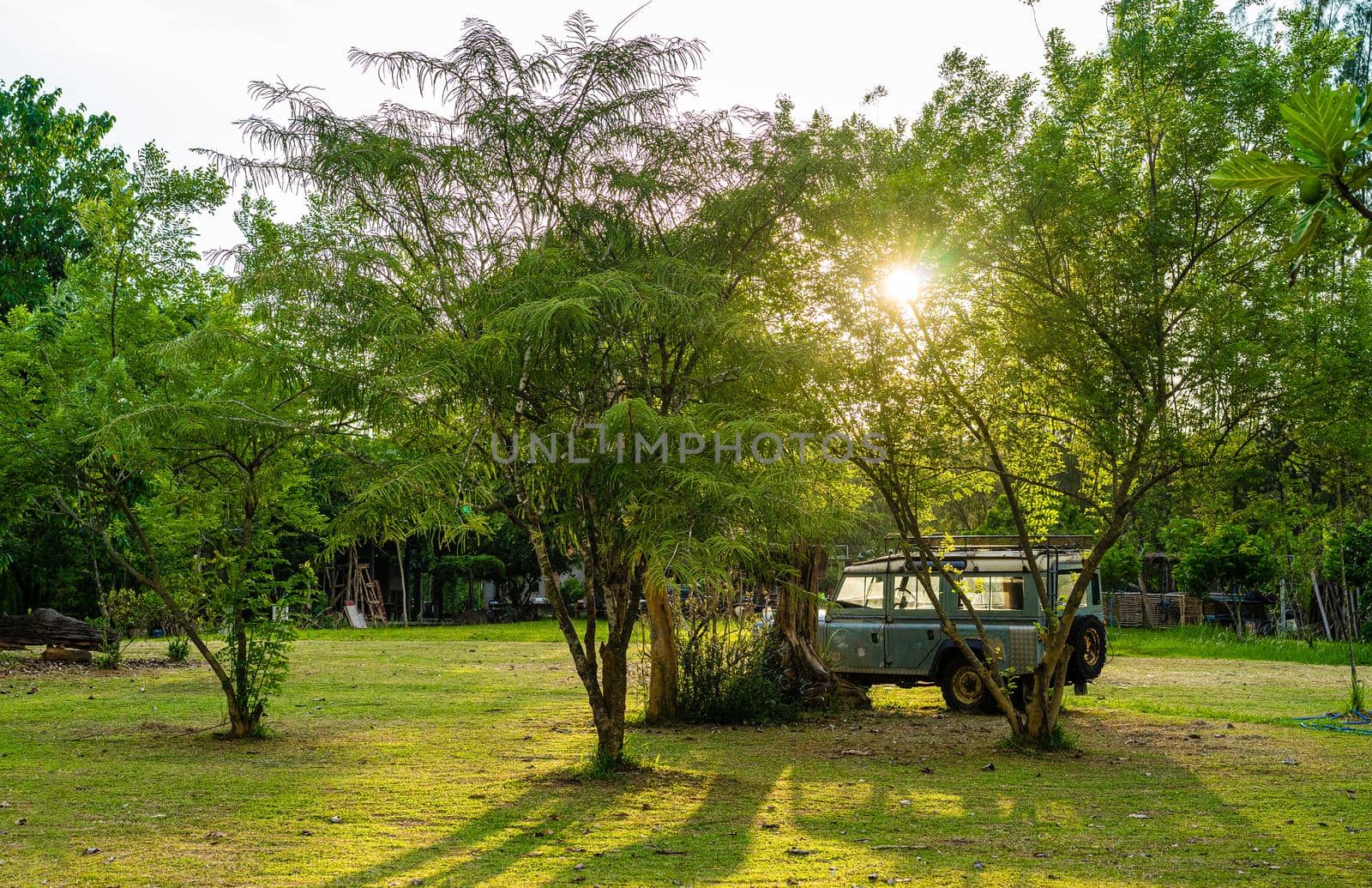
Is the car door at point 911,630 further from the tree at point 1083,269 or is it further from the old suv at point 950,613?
the tree at point 1083,269

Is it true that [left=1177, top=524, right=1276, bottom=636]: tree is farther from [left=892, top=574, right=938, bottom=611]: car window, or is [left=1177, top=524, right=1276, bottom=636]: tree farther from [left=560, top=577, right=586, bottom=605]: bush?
[left=560, top=577, right=586, bottom=605]: bush

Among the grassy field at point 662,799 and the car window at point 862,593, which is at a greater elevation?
the car window at point 862,593

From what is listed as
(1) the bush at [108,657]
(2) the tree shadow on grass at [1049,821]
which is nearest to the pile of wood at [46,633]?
(1) the bush at [108,657]

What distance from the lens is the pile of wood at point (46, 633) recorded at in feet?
68.1

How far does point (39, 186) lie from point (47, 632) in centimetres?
1027

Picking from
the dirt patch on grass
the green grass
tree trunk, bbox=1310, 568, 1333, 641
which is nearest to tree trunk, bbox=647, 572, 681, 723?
the dirt patch on grass

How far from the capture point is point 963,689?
14258 millimetres

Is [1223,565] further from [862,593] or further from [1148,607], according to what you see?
[862,593]

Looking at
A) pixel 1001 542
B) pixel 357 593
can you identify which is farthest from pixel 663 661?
pixel 357 593

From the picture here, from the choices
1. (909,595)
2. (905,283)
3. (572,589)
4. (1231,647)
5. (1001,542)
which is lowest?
(1231,647)

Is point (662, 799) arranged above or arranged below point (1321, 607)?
below

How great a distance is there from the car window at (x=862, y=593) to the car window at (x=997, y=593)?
3.55ft

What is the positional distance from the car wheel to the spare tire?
1.11 meters

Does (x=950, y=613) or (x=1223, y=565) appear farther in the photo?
(x=1223, y=565)
